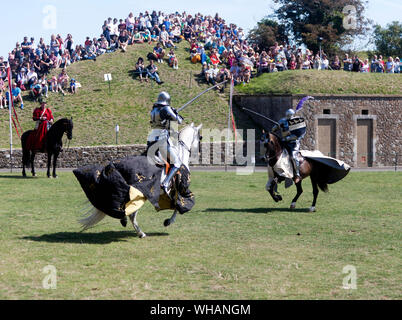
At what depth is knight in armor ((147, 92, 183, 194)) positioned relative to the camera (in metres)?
10.7

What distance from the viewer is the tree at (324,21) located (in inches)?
1858

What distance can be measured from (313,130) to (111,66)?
14505 mm

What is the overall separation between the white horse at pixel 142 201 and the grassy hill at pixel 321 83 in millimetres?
24991

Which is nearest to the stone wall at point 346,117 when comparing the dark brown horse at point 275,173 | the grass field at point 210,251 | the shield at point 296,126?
the dark brown horse at point 275,173

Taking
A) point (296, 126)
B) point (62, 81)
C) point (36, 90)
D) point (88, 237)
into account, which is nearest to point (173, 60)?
point (62, 81)

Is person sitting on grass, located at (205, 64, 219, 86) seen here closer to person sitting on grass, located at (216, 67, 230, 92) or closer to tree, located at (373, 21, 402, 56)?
person sitting on grass, located at (216, 67, 230, 92)

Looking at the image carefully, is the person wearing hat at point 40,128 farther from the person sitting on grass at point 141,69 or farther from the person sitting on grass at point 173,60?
the person sitting on grass at point 173,60

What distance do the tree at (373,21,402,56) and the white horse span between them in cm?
4819

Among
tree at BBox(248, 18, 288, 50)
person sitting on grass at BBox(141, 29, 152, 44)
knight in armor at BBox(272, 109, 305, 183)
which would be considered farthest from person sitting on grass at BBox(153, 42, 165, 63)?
knight in armor at BBox(272, 109, 305, 183)

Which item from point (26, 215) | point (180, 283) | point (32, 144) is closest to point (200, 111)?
point (32, 144)
